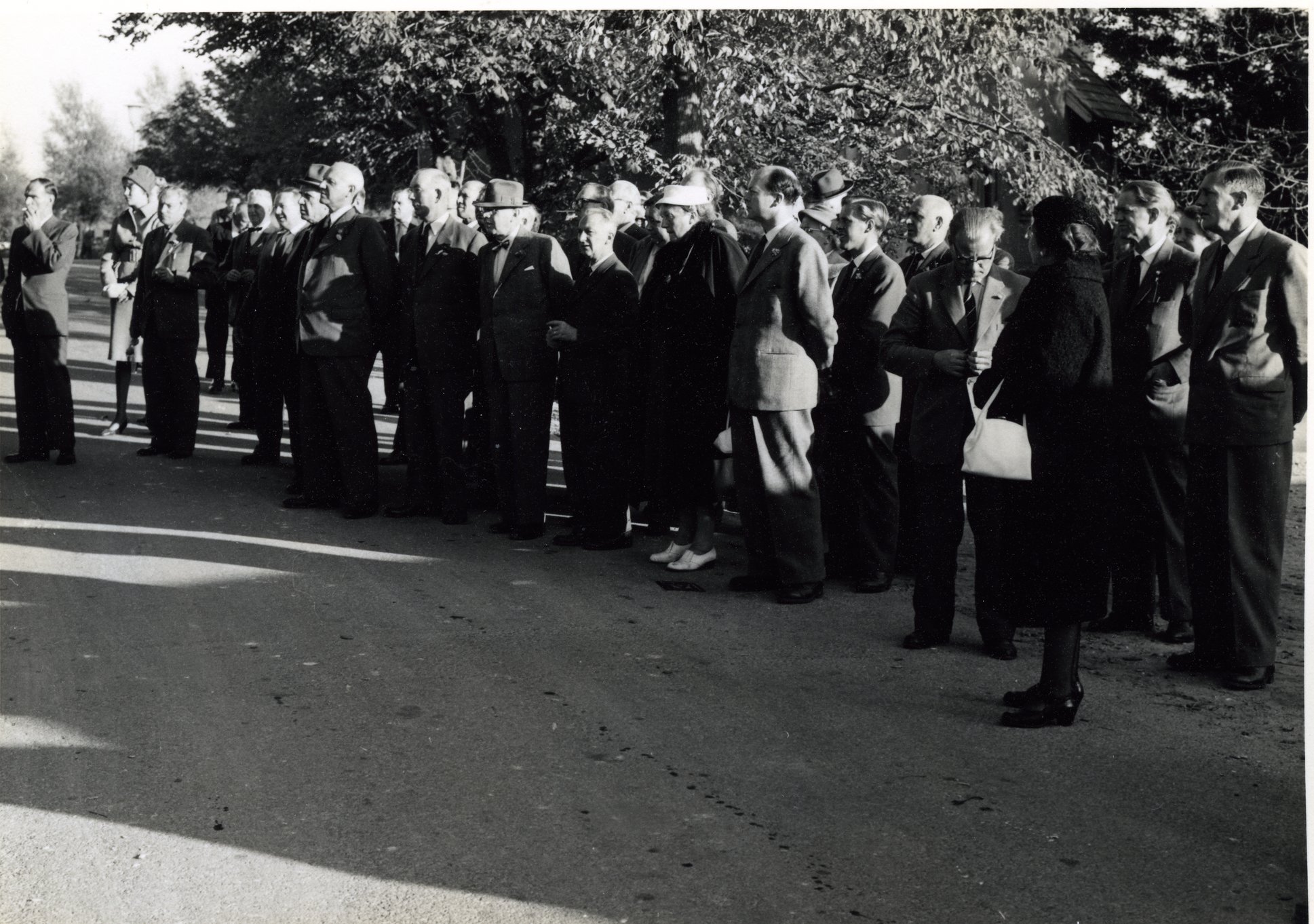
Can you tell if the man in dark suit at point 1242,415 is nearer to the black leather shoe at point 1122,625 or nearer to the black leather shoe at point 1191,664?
the black leather shoe at point 1191,664

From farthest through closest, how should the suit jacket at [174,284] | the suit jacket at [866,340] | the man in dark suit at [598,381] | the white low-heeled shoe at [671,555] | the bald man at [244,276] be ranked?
the bald man at [244,276], the suit jacket at [174,284], the man in dark suit at [598,381], the white low-heeled shoe at [671,555], the suit jacket at [866,340]

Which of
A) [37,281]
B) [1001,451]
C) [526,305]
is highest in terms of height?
[37,281]

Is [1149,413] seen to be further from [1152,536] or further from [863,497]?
[863,497]

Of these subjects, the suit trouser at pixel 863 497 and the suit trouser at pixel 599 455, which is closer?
the suit trouser at pixel 863 497

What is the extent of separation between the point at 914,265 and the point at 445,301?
9.89 feet

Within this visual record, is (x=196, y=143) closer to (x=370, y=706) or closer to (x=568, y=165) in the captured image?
(x=568, y=165)

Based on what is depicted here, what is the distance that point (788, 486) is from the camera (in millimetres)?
7332

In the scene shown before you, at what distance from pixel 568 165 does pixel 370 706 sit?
14100 millimetres

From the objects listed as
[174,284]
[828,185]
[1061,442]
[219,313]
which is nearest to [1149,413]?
[1061,442]

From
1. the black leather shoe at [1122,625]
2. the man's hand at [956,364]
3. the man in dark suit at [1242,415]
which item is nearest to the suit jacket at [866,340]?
the man's hand at [956,364]

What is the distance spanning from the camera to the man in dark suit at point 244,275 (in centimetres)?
1271

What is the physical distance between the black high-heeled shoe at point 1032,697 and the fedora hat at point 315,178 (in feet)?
20.2

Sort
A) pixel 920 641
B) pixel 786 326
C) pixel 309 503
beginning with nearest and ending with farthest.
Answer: pixel 920 641 → pixel 786 326 → pixel 309 503

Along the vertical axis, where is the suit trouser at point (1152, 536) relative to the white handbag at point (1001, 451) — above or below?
below
